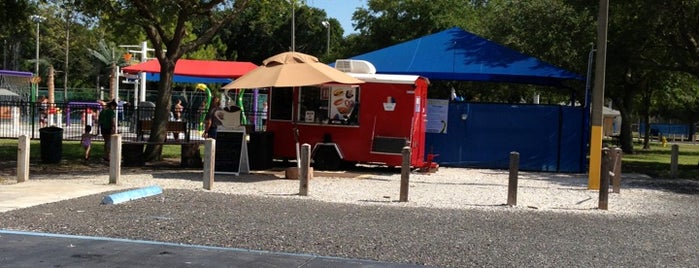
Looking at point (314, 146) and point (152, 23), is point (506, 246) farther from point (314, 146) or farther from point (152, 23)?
point (152, 23)

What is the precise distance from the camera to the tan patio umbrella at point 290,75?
15008 mm

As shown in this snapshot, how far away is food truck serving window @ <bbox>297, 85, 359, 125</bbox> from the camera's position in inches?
693

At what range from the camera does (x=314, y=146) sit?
17.7 metres

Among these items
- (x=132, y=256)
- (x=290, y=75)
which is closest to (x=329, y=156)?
(x=290, y=75)

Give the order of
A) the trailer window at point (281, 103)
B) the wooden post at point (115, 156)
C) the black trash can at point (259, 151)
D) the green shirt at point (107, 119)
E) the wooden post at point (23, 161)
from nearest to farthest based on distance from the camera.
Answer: the wooden post at point (115, 156)
the wooden post at point (23, 161)
the black trash can at point (259, 151)
the trailer window at point (281, 103)
the green shirt at point (107, 119)

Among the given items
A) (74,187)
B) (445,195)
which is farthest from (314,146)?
(74,187)

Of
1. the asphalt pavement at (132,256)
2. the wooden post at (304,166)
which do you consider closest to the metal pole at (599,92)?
the wooden post at (304,166)

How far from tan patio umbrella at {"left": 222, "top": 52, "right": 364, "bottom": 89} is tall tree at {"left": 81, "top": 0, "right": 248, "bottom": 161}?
3.22 metres

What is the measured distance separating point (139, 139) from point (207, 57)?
4049 cm

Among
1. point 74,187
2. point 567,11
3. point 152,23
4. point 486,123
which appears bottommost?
point 74,187

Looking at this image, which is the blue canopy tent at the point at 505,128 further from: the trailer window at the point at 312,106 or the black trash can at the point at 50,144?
the black trash can at the point at 50,144

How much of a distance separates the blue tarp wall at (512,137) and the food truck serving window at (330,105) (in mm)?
3845

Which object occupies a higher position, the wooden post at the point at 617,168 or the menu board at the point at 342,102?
the menu board at the point at 342,102

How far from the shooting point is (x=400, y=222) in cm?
984
